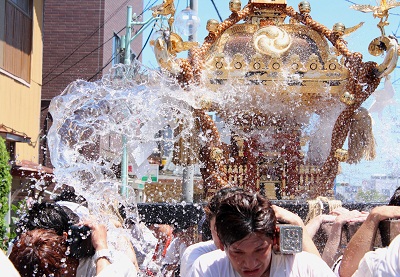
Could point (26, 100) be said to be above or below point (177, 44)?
above

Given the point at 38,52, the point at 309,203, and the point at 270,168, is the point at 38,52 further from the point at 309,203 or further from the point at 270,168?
the point at 309,203

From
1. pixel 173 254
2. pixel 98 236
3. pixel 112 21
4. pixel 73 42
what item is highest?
pixel 112 21

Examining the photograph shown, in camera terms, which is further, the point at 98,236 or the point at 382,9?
the point at 382,9

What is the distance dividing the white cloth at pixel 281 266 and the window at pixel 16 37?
10.4m

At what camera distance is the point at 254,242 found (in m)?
2.40

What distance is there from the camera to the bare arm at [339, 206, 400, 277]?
2.73m

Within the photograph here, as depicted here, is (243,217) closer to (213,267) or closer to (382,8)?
(213,267)

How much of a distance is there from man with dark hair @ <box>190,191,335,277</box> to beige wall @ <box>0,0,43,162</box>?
10309mm

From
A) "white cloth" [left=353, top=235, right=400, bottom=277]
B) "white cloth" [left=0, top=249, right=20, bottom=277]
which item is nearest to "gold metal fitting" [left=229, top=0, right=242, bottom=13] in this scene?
"white cloth" [left=353, top=235, right=400, bottom=277]

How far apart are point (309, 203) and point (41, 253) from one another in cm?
213

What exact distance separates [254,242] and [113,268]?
576mm

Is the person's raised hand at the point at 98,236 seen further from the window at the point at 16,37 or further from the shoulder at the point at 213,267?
the window at the point at 16,37

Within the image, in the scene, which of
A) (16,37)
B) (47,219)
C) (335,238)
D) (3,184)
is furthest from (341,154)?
(16,37)

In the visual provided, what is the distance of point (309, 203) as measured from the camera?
426cm
